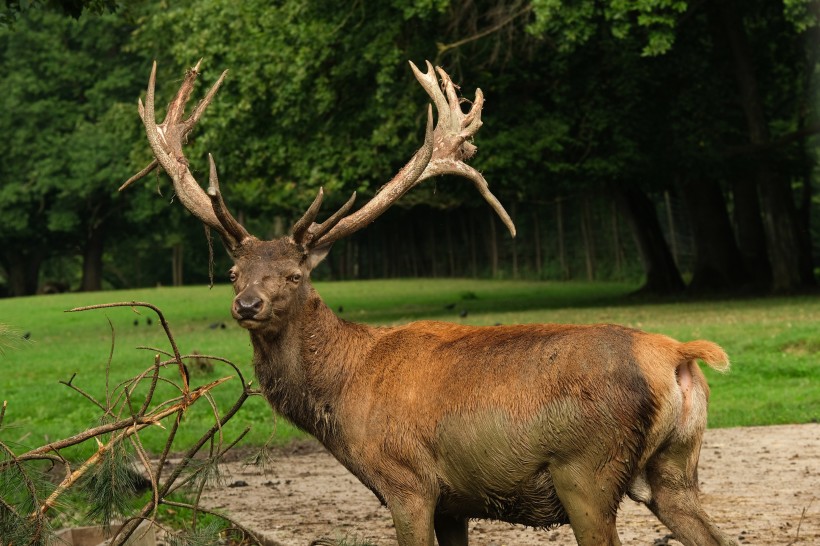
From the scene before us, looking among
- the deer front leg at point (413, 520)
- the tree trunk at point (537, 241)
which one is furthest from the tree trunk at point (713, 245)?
the deer front leg at point (413, 520)

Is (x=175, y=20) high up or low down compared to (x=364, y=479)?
up

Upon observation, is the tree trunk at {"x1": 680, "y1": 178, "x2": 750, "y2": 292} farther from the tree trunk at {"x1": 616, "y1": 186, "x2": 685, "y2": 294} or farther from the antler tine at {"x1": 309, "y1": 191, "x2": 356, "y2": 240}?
the antler tine at {"x1": 309, "y1": 191, "x2": 356, "y2": 240}

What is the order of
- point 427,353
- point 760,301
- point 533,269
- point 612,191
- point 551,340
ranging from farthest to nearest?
point 533,269 → point 612,191 → point 760,301 → point 427,353 → point 551,340

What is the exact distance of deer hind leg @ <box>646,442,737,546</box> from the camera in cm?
571

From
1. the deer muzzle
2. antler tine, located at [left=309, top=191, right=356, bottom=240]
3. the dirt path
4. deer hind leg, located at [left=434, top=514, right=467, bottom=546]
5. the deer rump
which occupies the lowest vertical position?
the dirt path

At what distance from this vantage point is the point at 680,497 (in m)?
5.75

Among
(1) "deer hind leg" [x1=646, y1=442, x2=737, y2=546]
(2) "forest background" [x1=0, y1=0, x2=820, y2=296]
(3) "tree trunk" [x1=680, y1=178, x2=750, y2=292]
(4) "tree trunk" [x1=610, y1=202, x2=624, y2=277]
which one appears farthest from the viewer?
(4) "tree trunk" [x1=610, y1=202, x2=624, y2=277]

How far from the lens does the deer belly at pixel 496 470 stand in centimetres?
577

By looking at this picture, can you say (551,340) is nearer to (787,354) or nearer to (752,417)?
(752,417)

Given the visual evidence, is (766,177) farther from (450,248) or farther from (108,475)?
(450,248)

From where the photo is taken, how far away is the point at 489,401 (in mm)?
5922

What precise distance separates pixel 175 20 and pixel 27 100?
21098 mm

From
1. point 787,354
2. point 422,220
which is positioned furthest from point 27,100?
point 787,354

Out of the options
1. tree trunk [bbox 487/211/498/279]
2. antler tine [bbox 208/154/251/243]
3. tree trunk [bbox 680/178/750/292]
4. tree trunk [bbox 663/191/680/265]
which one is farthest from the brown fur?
tree trunk [bbox 487/211/498/279]
